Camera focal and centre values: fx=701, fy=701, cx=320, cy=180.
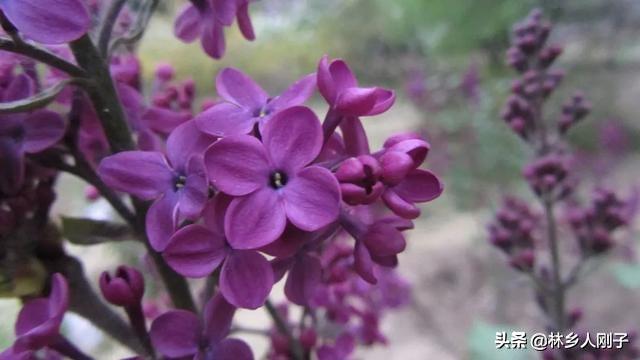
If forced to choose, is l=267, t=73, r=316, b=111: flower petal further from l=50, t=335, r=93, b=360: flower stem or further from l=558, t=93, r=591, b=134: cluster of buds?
l=558, t=93, r=591, b=134: cluster of buds

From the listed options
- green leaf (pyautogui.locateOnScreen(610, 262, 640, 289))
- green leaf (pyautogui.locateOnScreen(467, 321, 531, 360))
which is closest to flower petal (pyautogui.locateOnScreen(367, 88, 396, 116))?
green leaf (pyautogui.locateOnScreen(467, 321, 531, 360))

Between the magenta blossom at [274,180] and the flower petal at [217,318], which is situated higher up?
the magenta blossom at [274,180]

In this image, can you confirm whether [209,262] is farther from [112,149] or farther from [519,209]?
[519,209]

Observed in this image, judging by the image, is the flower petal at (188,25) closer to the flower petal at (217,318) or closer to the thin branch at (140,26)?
the thin branch at (140,26)

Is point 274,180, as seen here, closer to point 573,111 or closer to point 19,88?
point 19,88

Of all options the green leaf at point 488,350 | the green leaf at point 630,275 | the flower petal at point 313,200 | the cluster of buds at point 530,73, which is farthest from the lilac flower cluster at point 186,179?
the green leaf at point 630,275

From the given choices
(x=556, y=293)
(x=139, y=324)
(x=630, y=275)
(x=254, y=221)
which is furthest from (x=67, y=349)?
(x=630, y=275)
